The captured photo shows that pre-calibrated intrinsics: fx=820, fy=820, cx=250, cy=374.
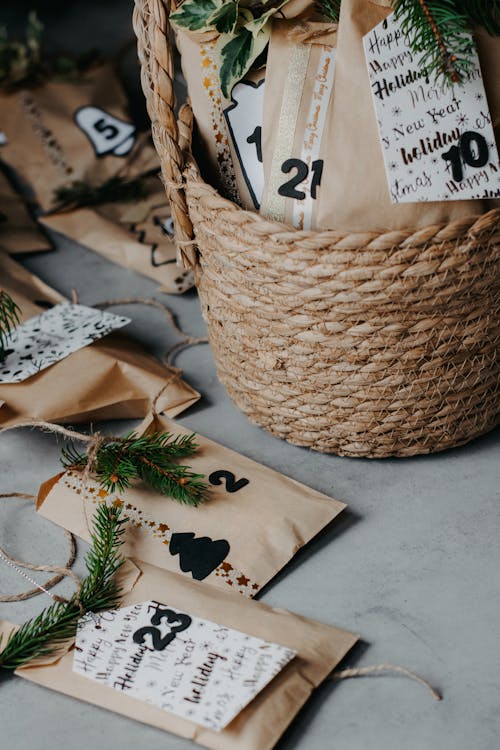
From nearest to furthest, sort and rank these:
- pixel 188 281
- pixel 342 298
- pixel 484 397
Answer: pixel 342 298 → pixel 484 397 → pixel 188 281

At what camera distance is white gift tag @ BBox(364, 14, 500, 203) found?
818 millimetres

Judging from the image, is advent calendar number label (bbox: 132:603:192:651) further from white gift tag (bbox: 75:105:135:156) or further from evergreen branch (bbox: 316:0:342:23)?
white gift tag (bbox: 75:105:135:156)

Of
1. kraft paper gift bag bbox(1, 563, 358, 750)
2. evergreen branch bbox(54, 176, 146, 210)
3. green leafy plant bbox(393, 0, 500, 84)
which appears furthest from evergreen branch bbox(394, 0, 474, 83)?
evergreen branch bbox(54, 176, 146, 210)

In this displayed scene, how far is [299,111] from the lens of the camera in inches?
34.9

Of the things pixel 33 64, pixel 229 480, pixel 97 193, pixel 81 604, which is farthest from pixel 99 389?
pixel 33 64

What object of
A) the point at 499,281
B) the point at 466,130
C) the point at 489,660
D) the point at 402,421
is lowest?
the point at 489,660

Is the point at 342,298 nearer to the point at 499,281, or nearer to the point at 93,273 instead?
the point at 499,281

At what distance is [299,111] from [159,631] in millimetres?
560

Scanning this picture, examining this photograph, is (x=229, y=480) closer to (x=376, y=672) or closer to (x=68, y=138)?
(x=376, y=672)

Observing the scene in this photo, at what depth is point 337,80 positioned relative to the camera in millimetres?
835

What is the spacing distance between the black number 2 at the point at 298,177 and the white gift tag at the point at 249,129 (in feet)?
0.16

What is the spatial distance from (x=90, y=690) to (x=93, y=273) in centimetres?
87

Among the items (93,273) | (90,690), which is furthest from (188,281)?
(90,690)

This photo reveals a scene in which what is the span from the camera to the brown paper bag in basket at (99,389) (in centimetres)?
106
